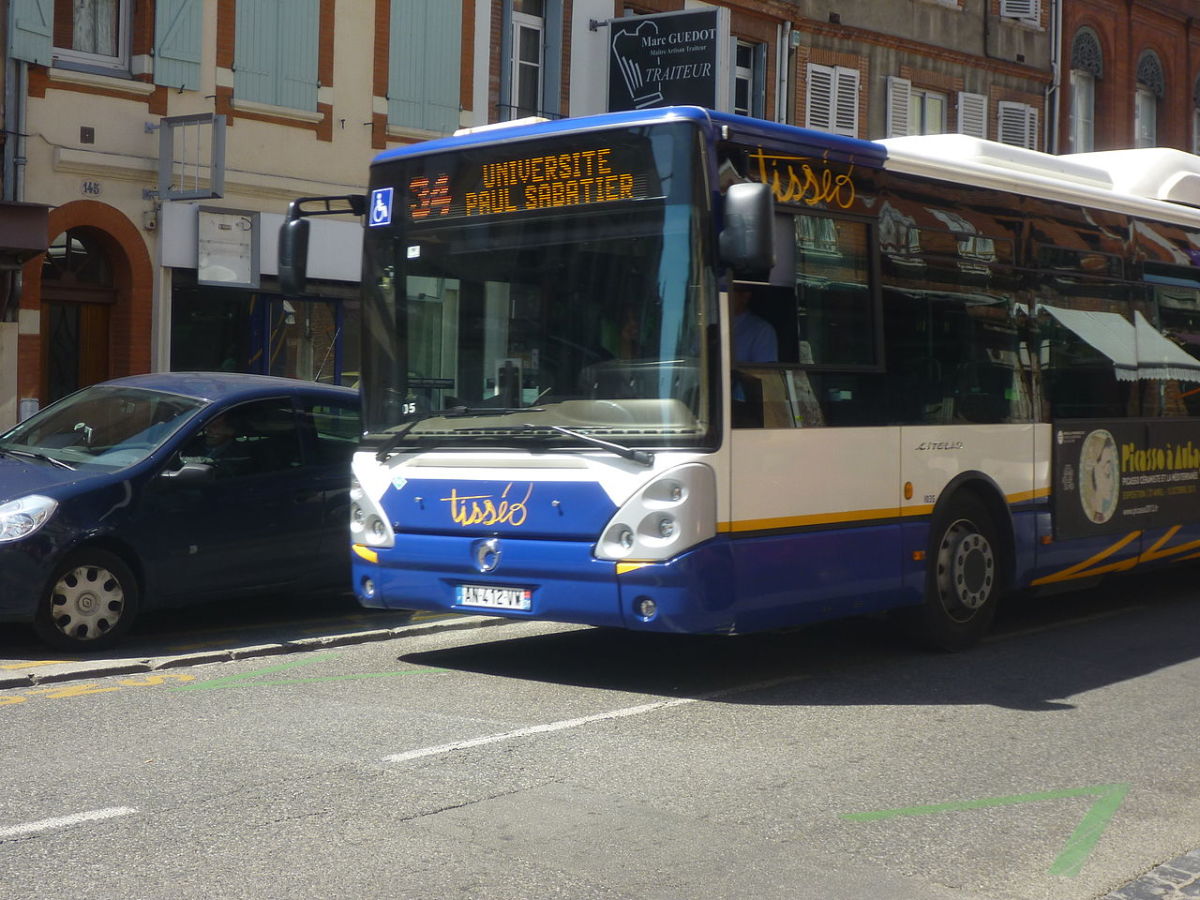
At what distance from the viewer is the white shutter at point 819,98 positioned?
28.2 metres

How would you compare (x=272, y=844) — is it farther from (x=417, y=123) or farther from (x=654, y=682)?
(x=417, y=123)

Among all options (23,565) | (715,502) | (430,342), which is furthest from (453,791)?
(23,565)

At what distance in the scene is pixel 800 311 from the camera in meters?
8.71

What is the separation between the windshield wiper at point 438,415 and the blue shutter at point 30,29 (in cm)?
1039

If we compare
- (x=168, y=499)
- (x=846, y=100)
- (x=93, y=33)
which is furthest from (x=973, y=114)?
(x=168, y=499)

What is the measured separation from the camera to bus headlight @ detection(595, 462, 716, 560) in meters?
8.09

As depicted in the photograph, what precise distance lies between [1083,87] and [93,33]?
22.7 metres

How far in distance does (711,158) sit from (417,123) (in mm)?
14155

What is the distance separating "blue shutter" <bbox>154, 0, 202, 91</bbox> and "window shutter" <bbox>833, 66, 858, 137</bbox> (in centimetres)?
1288

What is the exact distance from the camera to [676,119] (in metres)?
8.21

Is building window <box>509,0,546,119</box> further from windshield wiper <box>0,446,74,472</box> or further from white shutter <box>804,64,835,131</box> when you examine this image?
windshield wiper <box>0,446,74,472</box>

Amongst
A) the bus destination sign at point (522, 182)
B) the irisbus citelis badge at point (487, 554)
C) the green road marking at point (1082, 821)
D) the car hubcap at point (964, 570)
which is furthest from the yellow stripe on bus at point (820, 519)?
the green road marking at point (1082, 821)

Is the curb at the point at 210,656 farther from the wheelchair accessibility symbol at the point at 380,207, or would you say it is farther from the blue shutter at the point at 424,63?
the blue shutter at the point at 424,63

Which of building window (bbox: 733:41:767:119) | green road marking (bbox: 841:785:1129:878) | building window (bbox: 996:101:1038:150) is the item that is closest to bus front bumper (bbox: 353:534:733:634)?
green road marking (bbox: 841:785:1129:878)
